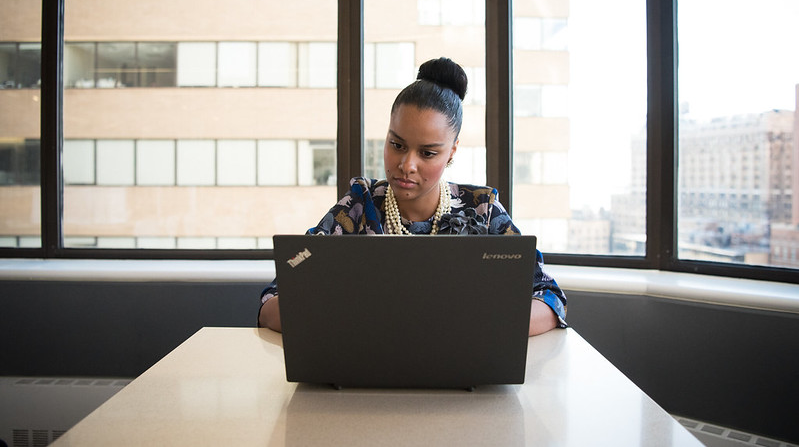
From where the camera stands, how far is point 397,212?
1.65m

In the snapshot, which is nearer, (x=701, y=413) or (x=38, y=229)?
(x=701, y=413)

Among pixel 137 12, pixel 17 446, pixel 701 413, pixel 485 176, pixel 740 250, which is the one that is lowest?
pixel 17 446

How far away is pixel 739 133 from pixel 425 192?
1345mm

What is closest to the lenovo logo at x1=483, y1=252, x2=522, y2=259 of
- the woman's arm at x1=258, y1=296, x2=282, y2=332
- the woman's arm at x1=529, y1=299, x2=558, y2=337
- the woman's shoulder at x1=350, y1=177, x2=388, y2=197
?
the woman's arm at x1=529, y1=299, x2=558, y2=337

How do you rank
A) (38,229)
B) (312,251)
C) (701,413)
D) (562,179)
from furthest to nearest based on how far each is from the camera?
1. (38,229)
2. (562,179)
3. (701,413)
4. (312,251)

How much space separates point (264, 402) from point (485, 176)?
6.52ft

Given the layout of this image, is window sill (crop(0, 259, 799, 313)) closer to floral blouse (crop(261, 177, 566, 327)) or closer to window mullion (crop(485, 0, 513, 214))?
window mullion (crop(485, 0, 513, 214))

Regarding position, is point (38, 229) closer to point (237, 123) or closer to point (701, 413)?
point (237, 123)

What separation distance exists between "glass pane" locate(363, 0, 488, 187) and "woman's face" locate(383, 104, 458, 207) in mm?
1223

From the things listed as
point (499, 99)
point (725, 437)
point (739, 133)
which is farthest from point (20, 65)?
point (725, 437)

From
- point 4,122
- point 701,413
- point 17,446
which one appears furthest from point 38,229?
point 701,413

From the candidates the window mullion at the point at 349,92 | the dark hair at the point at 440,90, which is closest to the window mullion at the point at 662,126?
the dark hair at the point at 440,90

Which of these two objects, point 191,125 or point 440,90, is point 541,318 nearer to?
point 440,90

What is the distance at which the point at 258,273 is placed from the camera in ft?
8.13
